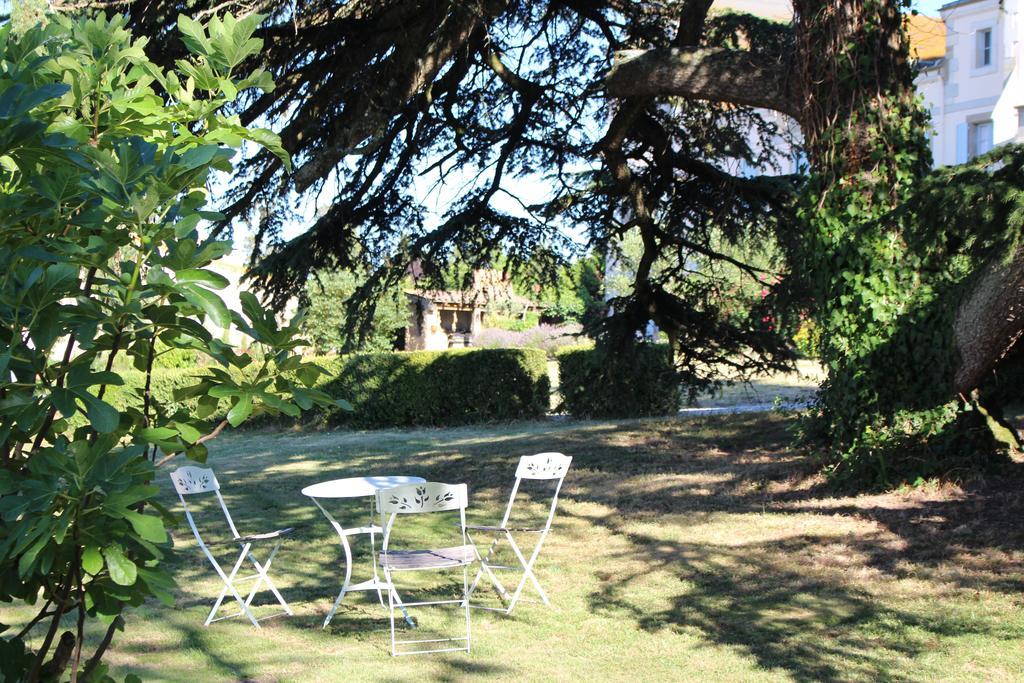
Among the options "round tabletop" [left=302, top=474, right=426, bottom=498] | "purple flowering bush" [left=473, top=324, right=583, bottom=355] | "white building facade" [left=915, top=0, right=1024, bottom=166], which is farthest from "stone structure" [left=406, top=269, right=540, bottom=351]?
"white building facade" [left=915, top=0, right=1024, bottom=166]

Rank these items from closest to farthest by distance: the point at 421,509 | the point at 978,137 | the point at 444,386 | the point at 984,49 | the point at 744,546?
the point at 421,509 < the point at 744,546 < the point at 444,386 < the point at 984,49 < the point at 978,137

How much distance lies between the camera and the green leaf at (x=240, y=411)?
82.9 inches

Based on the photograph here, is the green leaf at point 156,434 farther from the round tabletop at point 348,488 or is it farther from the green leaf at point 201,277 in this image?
the round tabletop at point 348,488

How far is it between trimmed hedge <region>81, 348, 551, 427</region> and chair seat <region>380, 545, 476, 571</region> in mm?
12266

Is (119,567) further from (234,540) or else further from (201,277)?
(234,540)

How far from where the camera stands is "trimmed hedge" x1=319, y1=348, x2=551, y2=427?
18.5m

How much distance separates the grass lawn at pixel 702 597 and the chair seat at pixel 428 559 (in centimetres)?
50

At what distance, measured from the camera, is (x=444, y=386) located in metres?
18.8

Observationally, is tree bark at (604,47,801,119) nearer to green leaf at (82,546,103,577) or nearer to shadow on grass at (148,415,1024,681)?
shadow on grass at (148,415,1024,681)

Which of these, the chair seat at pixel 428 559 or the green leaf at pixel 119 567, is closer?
the green leaf at pixel 119 567

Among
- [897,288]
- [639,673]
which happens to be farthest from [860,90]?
[639,673]

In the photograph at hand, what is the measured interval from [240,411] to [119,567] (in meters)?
0.40

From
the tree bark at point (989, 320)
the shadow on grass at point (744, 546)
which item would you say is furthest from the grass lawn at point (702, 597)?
the tree bark at point (989, 320)

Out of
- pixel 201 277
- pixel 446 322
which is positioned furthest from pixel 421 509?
pixel 446 322
